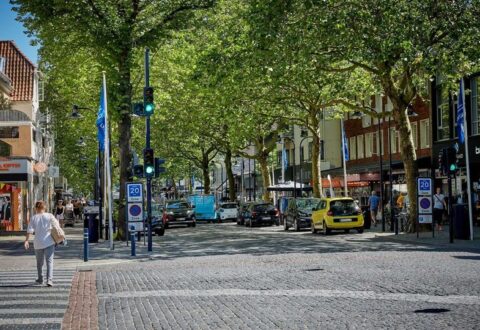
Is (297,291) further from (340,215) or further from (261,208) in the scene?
(261,208)

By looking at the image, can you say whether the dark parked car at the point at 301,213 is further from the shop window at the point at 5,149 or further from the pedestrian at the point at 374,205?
the shop window at the point at 5,149

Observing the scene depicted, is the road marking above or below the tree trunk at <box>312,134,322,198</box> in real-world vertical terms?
below

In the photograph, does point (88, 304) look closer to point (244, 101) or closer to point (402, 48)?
point (402, 48)

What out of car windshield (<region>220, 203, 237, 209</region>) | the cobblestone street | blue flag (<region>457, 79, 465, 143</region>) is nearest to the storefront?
car windshield (<region>220, 203, 237, 209</region>)

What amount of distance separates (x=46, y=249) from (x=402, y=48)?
648 inches

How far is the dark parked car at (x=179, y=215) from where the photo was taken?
182 ft

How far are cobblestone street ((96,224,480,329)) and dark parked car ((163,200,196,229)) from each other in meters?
31.3

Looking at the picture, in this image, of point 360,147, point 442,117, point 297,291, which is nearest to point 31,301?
point 297,291

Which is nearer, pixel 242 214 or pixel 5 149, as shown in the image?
pixel 5 149

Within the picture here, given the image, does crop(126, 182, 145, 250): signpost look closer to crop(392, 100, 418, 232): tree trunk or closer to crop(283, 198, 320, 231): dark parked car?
crop(392, 100, 418, 232): tree trunk

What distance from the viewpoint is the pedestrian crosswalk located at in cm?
1134

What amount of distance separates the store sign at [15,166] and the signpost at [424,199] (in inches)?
1039

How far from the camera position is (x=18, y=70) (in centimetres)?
5941

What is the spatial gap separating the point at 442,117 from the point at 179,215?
19.1 m
